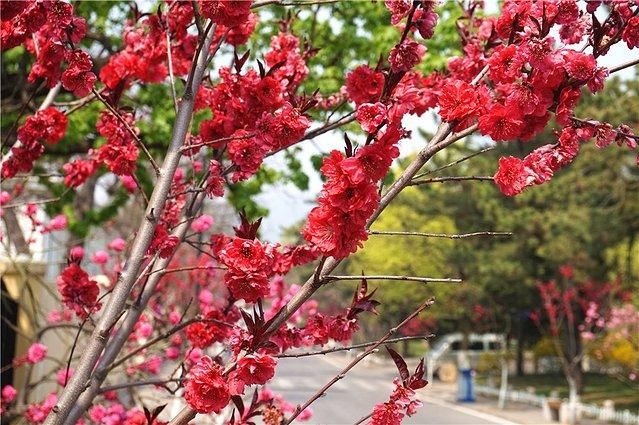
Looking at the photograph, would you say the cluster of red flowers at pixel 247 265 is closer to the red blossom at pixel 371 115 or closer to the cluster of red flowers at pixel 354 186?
the cluster of red flowers at pixel 354 186

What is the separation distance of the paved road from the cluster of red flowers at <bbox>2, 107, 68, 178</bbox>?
14.3m

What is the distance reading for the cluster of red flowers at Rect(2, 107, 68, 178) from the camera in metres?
3.81

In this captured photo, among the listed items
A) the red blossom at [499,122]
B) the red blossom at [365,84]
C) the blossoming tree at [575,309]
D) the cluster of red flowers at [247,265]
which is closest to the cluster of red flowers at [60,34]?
the cluster of red flowers at [247,265]

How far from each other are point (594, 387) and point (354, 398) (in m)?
11.8

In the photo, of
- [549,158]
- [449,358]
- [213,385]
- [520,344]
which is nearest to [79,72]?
[213,385]

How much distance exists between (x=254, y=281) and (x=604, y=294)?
23181 mm

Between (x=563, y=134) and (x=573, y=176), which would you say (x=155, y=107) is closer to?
(x=563, y=134)

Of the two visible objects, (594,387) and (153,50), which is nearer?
(153,50)

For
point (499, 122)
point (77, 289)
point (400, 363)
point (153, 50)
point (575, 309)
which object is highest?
point (575, 309)

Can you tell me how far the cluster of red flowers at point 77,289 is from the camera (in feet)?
11.4

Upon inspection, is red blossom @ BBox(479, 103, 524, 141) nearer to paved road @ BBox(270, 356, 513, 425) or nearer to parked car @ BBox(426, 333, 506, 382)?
paved road @ BBox(270, 356, 513, 425)

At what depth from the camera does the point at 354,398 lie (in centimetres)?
2469

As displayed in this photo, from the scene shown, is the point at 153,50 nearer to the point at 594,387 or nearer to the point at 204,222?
the point at 204,222

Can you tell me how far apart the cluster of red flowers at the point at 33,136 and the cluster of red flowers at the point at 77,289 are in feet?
2.31
